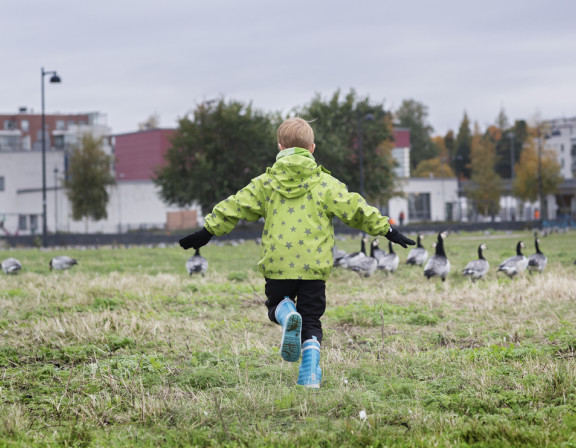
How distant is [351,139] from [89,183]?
20951 millimetres

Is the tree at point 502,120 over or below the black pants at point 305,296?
over

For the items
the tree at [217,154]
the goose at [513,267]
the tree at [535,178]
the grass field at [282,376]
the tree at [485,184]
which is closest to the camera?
the grass field at [282,376]

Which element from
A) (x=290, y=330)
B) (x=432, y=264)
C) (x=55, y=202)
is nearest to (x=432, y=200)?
(x=55, y=202)

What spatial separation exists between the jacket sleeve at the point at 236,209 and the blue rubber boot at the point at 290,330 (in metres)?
0.70

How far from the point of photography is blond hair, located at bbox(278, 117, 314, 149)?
16.9 feet

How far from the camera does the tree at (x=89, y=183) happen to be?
180 ft

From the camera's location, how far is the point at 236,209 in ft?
16.6

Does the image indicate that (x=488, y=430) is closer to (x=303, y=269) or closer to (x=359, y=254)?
(x=303, y=269)

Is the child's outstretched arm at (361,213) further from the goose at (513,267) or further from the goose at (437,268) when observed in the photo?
the goose at (513,267)

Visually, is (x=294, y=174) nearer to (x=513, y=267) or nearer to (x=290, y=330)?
(x=290, y=330)

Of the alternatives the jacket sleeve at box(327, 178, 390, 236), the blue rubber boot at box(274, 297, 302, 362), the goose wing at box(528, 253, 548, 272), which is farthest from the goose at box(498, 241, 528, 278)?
the blue rubber boot at box(274, 297, 302, 362)

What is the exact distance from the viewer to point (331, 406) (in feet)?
14.7

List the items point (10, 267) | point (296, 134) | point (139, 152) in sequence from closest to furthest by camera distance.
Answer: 1. point (296, 134)
2. point (10, 267)
3. point (139, 152)

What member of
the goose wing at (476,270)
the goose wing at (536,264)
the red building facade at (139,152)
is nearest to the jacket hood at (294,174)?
the goose wing at (476,270)
